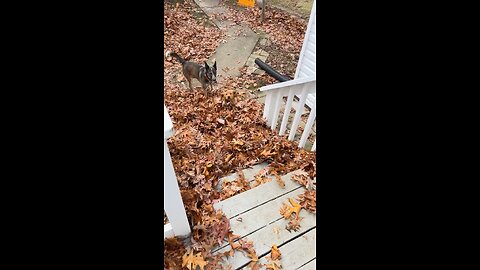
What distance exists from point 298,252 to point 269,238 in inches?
7.1

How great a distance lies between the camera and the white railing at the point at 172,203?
1.12 m

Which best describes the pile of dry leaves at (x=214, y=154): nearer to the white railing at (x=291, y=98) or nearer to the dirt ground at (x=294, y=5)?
the white railing at (x=291, y=98)

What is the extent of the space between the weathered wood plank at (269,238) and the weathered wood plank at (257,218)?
33mm

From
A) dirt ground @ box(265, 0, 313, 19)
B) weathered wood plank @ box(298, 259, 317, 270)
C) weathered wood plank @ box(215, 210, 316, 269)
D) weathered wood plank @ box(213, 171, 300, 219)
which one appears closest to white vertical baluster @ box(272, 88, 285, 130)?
weathered wood plank @ box(213, 171, 300, 219)

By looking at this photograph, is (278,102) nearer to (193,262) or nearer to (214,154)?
(214,154)

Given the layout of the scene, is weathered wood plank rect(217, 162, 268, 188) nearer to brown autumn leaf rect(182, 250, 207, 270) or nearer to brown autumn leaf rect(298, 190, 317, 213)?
brown autumn leaf rect(298, 190, 317, 213)

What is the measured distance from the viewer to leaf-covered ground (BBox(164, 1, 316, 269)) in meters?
1.63

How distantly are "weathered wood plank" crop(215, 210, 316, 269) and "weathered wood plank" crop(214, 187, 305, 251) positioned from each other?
33mm
